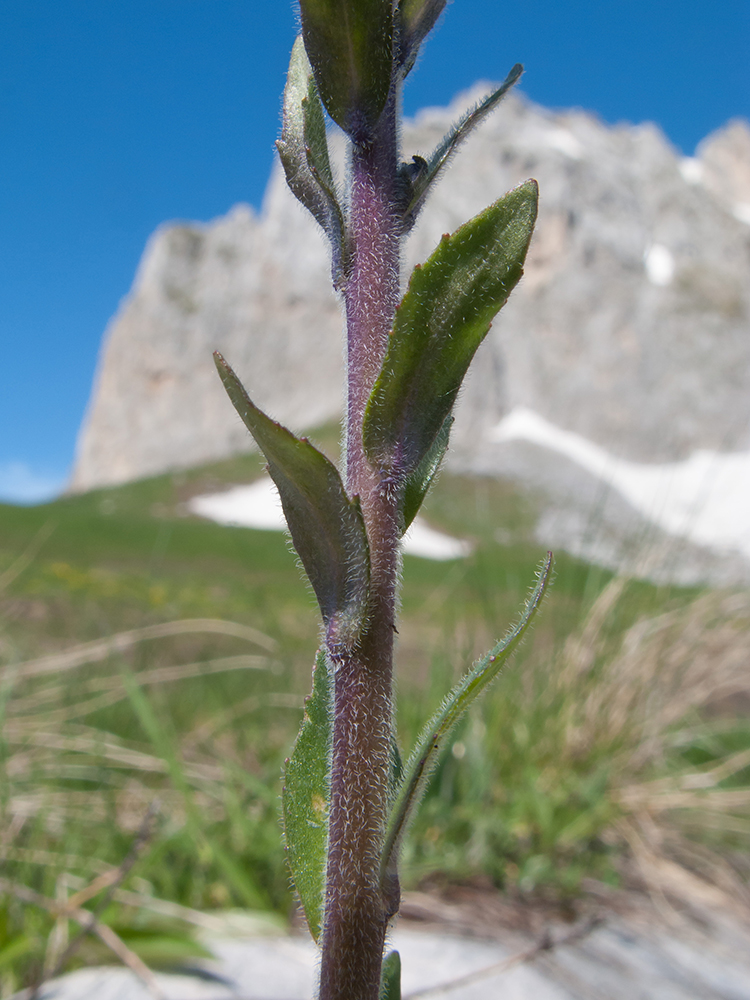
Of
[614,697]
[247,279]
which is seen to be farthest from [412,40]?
[247,279]

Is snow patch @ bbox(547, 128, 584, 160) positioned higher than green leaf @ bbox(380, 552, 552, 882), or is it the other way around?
snow patch @ bbox(547, 128, 584, 160)

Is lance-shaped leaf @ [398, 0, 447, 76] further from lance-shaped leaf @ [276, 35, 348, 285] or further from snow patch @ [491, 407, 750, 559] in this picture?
snow patch @ [491, 407, 750, 559]

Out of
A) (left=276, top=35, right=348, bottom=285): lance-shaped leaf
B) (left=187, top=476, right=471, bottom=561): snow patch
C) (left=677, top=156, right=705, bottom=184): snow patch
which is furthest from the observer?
Result: (left=677, top=156, right=705, bottom=184): snow patch

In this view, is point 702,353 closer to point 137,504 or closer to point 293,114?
point 137,504

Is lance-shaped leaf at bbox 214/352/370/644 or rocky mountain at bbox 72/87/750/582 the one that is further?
rocky mountain at bbox 72/87/750/582

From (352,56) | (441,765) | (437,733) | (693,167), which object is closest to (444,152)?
(352,56)

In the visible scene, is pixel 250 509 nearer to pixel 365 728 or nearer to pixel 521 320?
pixel 521 320

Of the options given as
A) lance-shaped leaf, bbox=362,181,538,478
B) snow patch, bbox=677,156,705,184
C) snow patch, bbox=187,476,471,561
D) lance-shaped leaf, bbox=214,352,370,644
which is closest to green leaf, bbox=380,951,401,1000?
lance-shaped leaf, bbox=214,352,370,644
